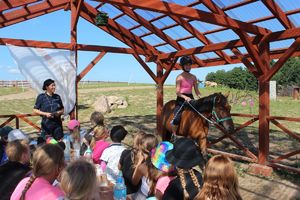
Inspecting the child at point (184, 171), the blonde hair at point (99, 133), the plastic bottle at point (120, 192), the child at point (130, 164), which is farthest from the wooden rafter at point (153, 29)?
the child at point (184, 171)

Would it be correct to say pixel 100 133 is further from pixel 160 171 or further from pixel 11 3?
pixel 11 3

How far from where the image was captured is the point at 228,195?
2.06 metres

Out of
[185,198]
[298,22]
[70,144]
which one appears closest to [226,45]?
[298,22]

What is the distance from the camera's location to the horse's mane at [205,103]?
601 centimetres

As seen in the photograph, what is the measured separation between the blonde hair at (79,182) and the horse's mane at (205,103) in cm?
416

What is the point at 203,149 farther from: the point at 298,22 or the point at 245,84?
the point at 245,84

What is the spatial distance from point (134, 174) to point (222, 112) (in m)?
3.21

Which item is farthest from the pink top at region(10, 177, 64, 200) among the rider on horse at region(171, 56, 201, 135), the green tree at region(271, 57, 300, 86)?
the green tree at region(271, 57, 300, 86)

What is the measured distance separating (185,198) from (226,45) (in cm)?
492

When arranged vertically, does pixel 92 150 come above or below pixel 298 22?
below

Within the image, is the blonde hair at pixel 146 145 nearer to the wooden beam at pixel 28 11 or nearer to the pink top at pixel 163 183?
the pink top at pixel 163 183

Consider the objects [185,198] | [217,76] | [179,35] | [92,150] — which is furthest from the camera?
[217,76]

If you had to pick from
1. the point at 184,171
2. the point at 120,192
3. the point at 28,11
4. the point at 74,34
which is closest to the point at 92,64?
the point at 74,34

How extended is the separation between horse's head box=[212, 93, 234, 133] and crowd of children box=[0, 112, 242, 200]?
2.69m
